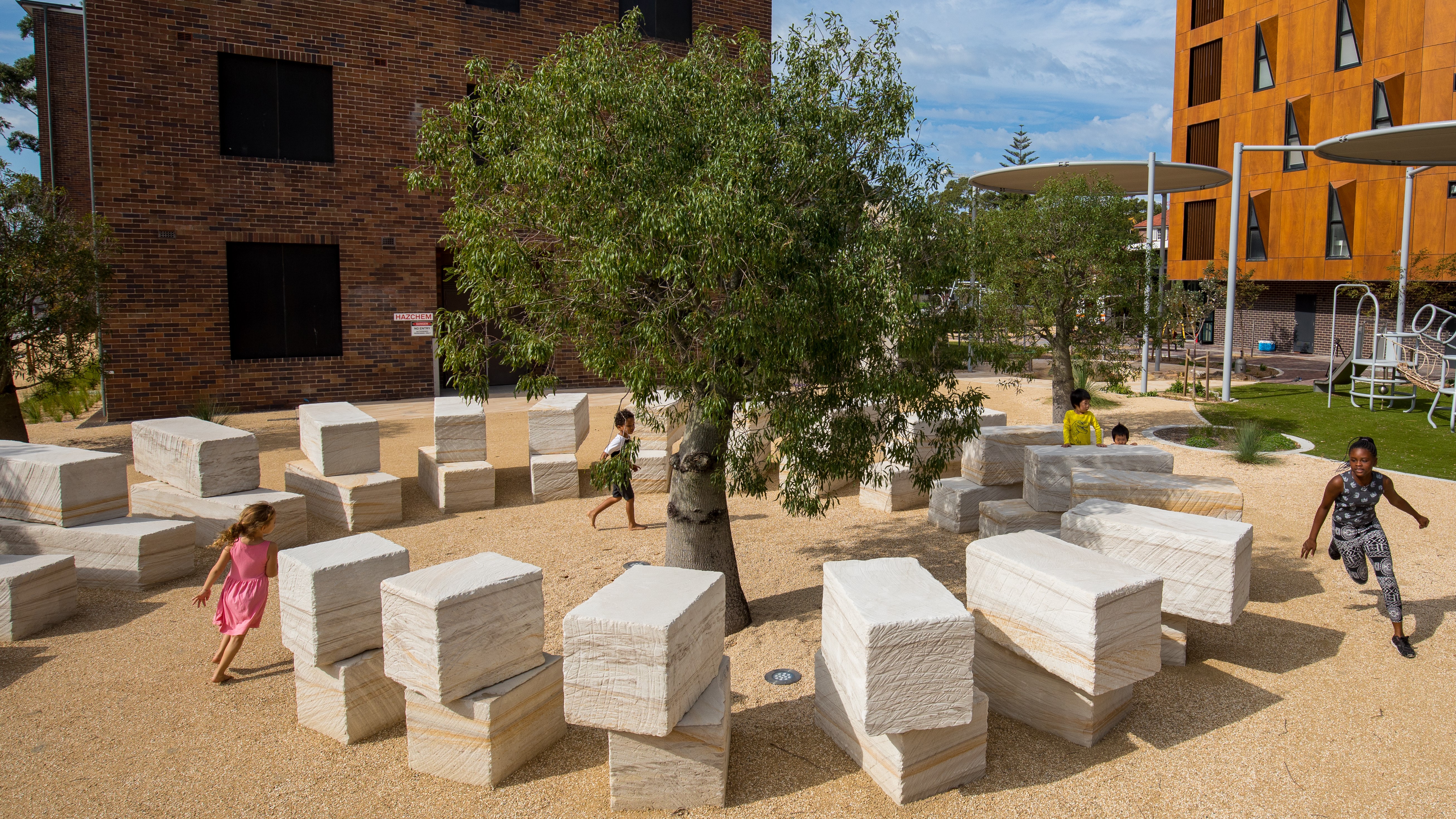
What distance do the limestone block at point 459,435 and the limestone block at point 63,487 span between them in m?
3.12

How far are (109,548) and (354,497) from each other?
2.17 metres

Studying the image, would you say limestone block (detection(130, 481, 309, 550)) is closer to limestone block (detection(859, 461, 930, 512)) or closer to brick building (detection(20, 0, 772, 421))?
limestone block (detection(859, 461, 930, 512))

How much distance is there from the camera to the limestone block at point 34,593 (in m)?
6.27

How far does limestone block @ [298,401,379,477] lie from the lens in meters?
9.27

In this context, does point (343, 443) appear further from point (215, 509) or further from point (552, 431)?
point (552, 431)

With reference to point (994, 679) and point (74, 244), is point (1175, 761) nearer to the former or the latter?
point (994, 679)

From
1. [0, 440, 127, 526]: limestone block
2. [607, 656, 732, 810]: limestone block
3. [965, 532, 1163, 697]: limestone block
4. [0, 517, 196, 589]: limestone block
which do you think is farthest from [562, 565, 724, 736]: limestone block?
[0, 440, 127, 526]: limestone block

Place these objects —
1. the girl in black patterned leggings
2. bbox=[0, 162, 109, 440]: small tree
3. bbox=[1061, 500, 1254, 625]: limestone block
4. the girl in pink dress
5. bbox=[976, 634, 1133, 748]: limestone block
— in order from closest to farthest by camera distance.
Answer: bbox=[976, 634, 1133, 748]: limestone block < bbox=[1061, 500, 1254, 625]: limestone block < the girl in pink dress < the girl in black patterned leggings < bbox=[0, 162, 109, 440]: small tree

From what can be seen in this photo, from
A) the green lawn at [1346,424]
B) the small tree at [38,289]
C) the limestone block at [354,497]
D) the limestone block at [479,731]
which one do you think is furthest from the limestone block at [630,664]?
the green lawn at [1346,424]

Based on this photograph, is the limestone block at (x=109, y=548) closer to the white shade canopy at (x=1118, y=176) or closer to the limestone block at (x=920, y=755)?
the limestone block at (x=920, y=755)

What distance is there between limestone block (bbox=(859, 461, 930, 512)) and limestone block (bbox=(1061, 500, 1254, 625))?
3.62 metres

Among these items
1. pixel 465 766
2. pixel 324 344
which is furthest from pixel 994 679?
pixel 324 344

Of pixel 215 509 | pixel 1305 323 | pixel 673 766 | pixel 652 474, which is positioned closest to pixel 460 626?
pixel 673 766

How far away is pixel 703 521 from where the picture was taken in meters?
6.62
